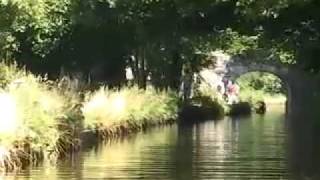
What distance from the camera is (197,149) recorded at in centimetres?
2361

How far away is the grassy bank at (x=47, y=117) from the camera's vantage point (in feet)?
57.2

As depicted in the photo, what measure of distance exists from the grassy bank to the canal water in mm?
474

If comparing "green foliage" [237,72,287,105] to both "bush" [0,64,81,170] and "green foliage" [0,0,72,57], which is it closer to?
"green foliage" [0,0,72,57]

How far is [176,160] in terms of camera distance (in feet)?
65.2

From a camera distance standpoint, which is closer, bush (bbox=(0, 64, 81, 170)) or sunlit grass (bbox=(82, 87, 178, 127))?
bush (bbox=(0, 64, 81, 170))

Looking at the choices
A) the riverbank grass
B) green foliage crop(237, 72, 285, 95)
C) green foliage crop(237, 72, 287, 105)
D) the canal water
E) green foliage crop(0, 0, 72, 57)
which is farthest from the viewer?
green foliage crop(237, 72, 285, 95)

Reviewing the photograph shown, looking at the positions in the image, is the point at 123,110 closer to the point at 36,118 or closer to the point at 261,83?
the point at 36,118

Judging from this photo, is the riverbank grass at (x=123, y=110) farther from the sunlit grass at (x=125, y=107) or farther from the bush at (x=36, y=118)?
the bush at (x=36, y=118)

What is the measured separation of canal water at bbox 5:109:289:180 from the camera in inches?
649

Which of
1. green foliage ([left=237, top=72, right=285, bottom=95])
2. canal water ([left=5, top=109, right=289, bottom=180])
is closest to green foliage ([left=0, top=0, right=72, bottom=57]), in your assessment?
canal water ([left=5, top=109, right=289, bottom=180])

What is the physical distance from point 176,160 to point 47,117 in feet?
9.72

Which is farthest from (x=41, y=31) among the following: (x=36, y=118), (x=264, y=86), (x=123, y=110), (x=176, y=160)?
(x=264, y=86)

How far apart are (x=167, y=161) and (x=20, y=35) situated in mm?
18161

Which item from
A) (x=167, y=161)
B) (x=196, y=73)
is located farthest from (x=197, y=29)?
(x=196, y=73)
